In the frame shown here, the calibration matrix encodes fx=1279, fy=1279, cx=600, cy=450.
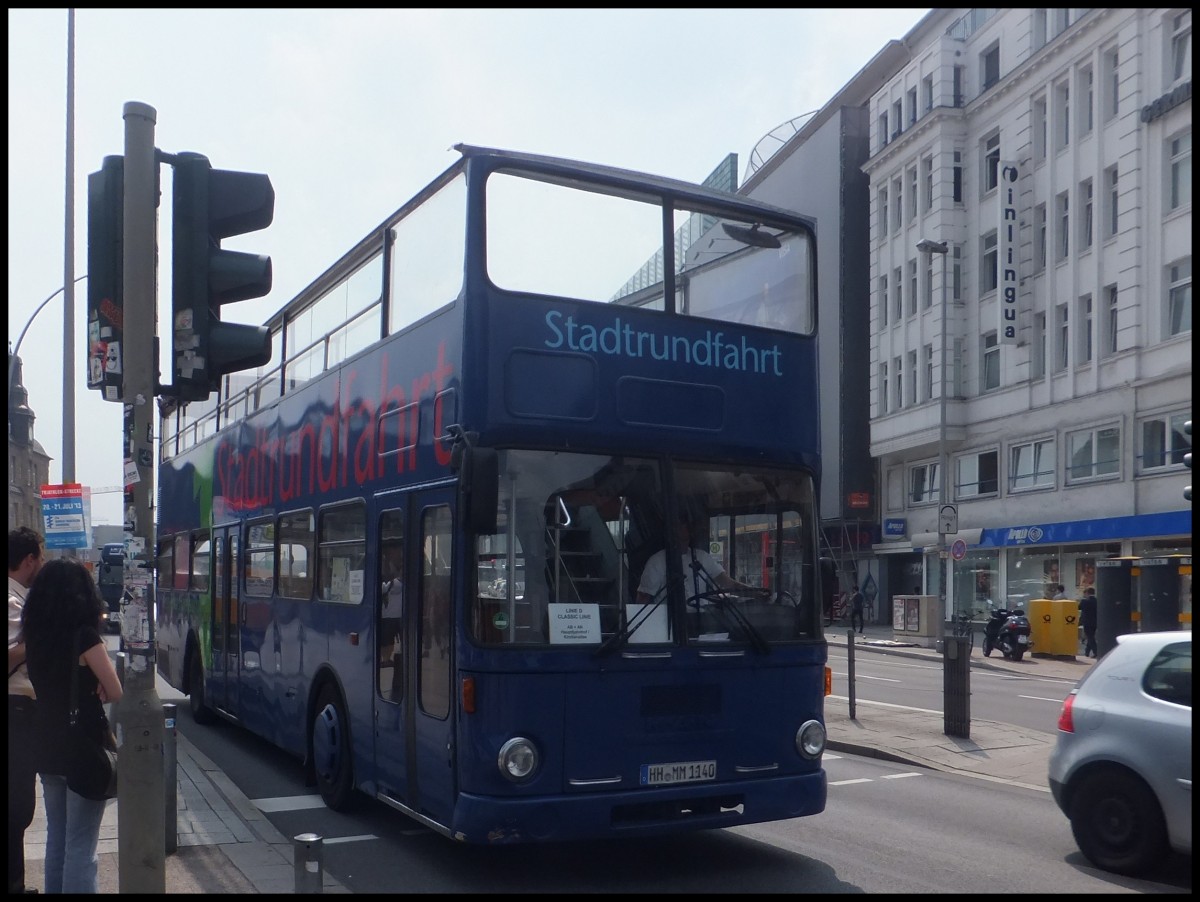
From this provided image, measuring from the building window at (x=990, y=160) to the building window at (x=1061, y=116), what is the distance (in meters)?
3.85

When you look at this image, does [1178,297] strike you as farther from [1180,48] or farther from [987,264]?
[987,264]

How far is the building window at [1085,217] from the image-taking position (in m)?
36.1

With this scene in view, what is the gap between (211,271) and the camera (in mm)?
6281

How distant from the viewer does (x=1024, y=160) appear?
38.9m

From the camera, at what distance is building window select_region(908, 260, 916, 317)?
46.4 m

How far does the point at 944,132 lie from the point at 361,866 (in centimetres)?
4022

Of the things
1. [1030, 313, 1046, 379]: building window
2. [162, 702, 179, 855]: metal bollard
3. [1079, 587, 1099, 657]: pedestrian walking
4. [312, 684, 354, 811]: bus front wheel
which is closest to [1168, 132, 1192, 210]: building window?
[1030, 313, 1046, 379]: building window

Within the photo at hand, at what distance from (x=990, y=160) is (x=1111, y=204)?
7.42m

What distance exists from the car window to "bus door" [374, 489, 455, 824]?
13.8 feet

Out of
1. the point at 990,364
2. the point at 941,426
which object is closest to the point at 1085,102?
the point at 990,364

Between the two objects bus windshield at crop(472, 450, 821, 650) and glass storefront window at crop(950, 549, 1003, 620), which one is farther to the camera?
glass storefront window at crop(950, 549, 1003, 620)

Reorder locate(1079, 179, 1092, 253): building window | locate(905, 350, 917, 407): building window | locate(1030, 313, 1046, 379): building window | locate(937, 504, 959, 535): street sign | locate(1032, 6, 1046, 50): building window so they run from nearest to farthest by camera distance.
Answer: locate(937, 504, 959, 535): street sign
locate(1079, 179, 1092, 253): building window
locate(1032, 6, 1046, 50): building window
locate(1030, 313, 1046, 379): building window
locate(905, 350, 917, 407): building window

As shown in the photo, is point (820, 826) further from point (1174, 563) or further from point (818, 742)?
point (1174, 563)

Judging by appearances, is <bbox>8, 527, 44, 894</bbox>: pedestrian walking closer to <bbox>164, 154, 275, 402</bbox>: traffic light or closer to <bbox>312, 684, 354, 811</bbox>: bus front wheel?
<bbox>164, 154, 275, 402</bbox>: traffic light
